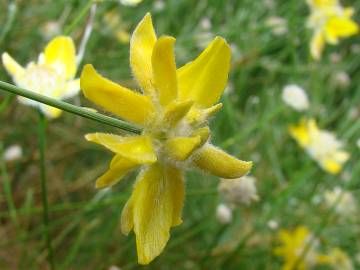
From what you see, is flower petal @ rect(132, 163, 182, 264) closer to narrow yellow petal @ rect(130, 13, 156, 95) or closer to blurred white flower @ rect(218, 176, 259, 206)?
narrow yellow petal @ rect(130, 13, 156, 95)

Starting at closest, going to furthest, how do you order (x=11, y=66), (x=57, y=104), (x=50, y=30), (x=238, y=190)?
(x=57, y=104), (x=11, y=66), (x=238, y=190), (x=50, y=30)

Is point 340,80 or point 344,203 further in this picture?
point 340,80

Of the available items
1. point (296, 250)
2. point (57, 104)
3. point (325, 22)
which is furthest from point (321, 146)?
point (57, 104)

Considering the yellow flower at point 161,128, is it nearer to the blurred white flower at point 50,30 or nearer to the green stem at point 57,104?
the green stem at point 57,104

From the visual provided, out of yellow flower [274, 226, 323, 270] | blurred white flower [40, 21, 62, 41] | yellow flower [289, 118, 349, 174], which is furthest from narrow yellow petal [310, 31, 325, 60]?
blurred white flower [40, 21, 62, 41]

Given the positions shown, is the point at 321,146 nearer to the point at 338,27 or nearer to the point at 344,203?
the point at 344,203

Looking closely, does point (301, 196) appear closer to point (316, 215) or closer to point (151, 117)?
point (316, 215)
